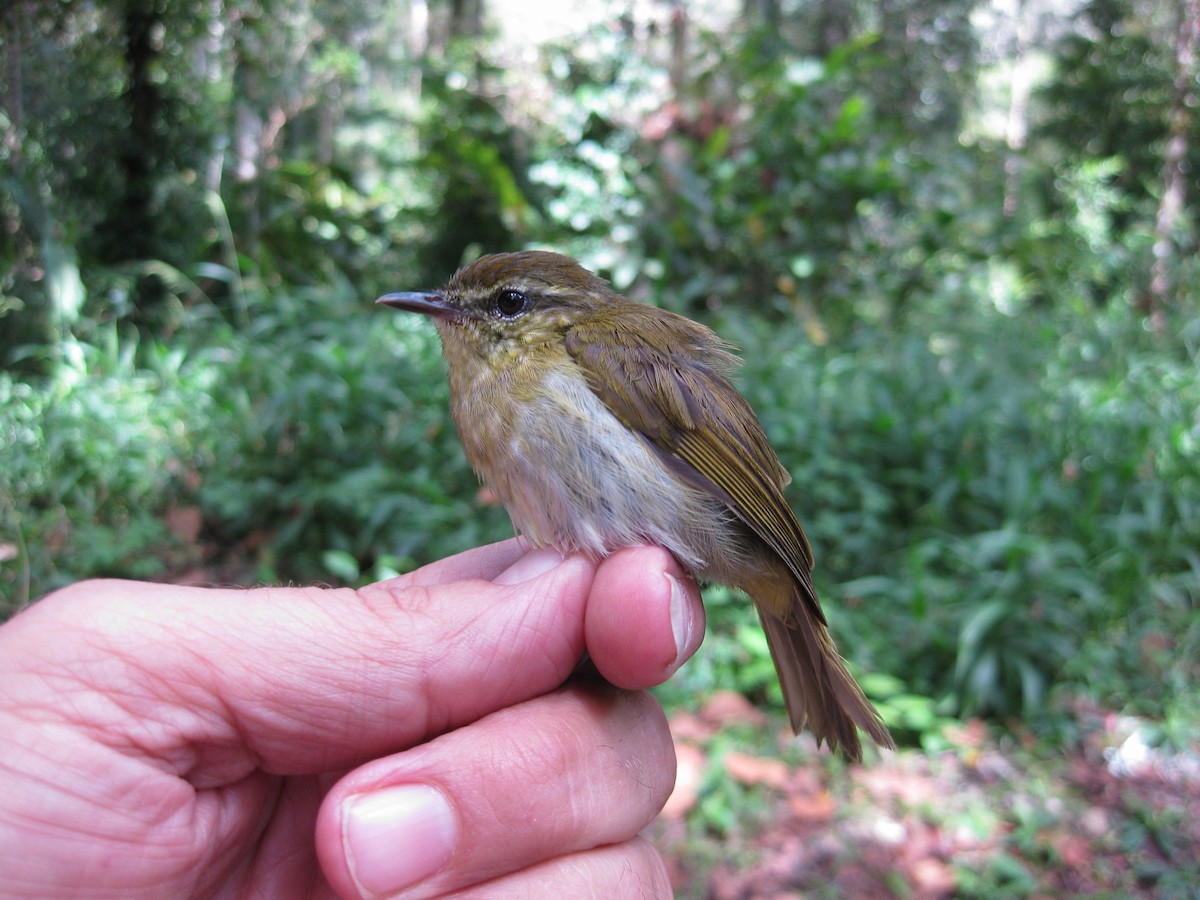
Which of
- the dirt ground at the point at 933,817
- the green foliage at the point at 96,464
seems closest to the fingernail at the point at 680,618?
the dirt ground at the point at 933,817

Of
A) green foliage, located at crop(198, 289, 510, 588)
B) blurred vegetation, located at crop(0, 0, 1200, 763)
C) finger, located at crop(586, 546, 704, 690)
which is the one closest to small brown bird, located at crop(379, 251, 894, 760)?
finger, located at crop(586, 546, 704, 690)

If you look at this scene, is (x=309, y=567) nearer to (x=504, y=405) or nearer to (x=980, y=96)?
(x=504, y=405)

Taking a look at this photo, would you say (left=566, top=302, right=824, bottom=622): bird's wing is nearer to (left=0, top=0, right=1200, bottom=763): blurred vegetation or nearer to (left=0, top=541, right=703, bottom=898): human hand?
(left=0, top=541, right=703, bottom=898): human hand

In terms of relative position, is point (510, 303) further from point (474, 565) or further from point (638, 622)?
point (638, 622)

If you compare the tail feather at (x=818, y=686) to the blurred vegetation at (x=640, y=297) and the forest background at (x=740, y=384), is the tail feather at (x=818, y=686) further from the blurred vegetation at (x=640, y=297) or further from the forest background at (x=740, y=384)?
the blurred vegetation at (x=640, y=297)

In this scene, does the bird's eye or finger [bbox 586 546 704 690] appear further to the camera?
the bird's eye
